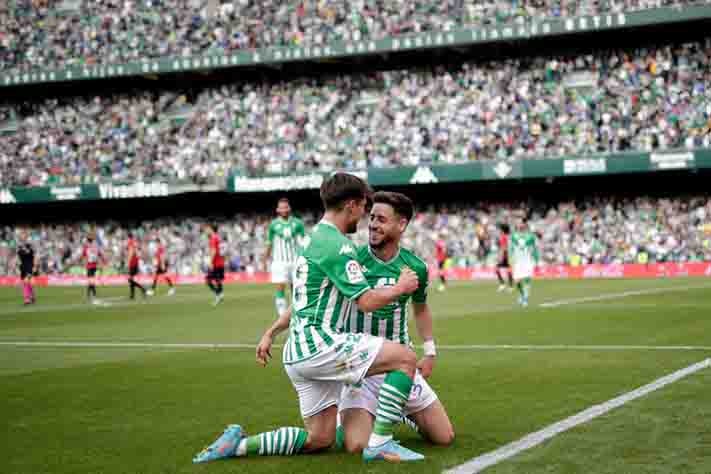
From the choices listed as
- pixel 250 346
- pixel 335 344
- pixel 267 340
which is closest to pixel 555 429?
pixel 335 344

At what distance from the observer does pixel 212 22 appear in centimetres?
5306

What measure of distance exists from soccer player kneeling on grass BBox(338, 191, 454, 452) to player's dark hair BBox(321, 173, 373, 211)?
1.75ft

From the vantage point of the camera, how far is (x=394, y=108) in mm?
47938

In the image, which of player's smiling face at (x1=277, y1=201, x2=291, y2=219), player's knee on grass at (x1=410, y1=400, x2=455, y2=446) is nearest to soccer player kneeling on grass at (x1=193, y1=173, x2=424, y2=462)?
player's knee on grass at (x1=410, y1=400, x2=455, y2=446)

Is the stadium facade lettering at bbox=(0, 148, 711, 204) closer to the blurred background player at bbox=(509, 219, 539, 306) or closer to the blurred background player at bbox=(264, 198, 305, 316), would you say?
the blurred background player at bbox=(509, 219, 539, 306)

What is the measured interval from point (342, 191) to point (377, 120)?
42145mm

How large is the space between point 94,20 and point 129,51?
3845 mm

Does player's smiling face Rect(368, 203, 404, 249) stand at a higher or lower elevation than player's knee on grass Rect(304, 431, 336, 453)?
higher

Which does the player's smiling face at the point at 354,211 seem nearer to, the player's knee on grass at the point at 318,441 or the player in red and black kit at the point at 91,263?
the player's knee on grass at the point at 318,441

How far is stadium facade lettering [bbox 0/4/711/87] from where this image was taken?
137ft

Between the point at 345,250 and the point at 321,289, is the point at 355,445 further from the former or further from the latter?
the point at 345,250

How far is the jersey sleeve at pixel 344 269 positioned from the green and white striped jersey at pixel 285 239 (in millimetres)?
14745

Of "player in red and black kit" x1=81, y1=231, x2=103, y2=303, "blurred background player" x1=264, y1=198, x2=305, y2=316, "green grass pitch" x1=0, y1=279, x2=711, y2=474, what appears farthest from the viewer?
"player in red and black kit" x1=81, y1=231, x2=103, y2=303

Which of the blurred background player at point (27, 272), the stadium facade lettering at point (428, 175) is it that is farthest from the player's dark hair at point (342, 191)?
the stadium facade lettering at point (428, 175)
